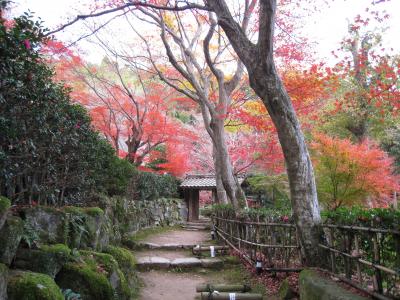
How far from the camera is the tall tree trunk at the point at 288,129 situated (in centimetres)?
501

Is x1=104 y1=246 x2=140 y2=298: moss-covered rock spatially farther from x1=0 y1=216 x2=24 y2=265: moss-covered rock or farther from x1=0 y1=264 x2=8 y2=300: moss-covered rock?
x1=0 y1=264 x2=8 y2=300: moss-covered rock

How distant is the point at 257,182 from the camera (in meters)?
16.3

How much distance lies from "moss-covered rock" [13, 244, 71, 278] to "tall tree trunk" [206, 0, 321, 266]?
3.41 meters

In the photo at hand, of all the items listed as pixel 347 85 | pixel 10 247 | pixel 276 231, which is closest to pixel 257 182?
pixel 347 85

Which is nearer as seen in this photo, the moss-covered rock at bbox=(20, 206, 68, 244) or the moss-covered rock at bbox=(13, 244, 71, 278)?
the moss-covered rock at bbox=(13, 244, 71, 278)

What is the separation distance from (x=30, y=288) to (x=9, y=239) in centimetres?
54

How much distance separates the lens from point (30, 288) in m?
3.13

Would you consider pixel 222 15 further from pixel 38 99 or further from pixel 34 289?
pixel 34 289

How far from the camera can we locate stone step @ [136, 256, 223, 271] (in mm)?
7709

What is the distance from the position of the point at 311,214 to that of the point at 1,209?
4.06 meters

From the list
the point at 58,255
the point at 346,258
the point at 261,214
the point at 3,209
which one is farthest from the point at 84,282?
the point at 261,214

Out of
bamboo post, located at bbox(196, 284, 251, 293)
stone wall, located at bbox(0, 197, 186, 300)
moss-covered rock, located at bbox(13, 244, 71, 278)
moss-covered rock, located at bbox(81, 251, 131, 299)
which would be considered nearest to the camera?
stone wall, located at bbox(0, 197, 186, 300)

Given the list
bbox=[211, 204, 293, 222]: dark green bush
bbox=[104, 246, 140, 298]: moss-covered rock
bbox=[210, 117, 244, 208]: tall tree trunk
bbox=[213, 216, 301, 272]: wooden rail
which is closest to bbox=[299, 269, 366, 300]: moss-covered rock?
bbox=[213, 216, 301, 272]: wooden rail

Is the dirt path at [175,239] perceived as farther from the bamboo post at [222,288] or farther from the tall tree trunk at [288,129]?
the tall tree trunk at [288,129]
